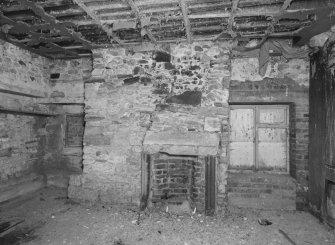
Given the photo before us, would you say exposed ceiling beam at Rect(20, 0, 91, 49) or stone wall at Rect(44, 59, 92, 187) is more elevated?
exposed ceiling beam at Rect(20, 0, 91, 49)

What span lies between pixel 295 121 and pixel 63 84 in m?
5.24

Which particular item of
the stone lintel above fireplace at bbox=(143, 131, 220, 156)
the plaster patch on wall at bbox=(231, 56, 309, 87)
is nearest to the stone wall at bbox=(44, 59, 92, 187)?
the stone lintel above fireplace at bbox=(143, 131, 220, 156)

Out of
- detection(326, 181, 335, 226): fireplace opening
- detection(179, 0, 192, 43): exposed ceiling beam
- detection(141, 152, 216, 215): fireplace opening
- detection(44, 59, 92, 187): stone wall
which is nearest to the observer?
detection(179, 0, 192, 43): exposed ceiling beam

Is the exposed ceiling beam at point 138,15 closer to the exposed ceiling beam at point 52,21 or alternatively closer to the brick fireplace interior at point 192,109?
the brick fireplace interior at point 192,109

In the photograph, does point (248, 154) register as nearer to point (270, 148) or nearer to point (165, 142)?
point (270, 148)

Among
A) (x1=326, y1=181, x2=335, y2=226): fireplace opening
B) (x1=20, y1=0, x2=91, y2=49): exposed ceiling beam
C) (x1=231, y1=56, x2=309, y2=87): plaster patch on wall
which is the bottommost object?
(x1=326, y1=181, x2=335, y2=226): fireplace opening

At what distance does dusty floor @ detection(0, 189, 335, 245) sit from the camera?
11.6ft

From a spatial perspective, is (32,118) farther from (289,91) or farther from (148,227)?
(289,91)

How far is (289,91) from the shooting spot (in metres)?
4.70

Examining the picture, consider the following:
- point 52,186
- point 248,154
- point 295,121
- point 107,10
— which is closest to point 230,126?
point 248,154

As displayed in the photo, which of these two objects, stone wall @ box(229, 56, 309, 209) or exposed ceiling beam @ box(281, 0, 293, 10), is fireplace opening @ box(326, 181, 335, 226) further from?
exposed ceiling beam @ box(281, 0, 293, 10)

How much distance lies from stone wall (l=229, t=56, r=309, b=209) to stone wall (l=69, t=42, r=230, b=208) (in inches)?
16.3

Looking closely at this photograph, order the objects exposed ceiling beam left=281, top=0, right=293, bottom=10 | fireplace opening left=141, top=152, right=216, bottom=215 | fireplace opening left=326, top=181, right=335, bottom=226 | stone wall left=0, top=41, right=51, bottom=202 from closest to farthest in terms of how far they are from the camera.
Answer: exposed ceiling beam left=281, top=0, right=293, bottom=10, fireplace opening left=326, top=181, right=335, bottom=226, fireplace opening left=141, top=152, right=216, bottom=215, stone wall left=0, top=41, right=51, bottom=202

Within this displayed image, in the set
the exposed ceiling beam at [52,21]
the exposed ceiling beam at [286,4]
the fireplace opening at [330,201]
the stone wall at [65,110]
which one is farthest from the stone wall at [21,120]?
the fireplace opening at [330,201]
